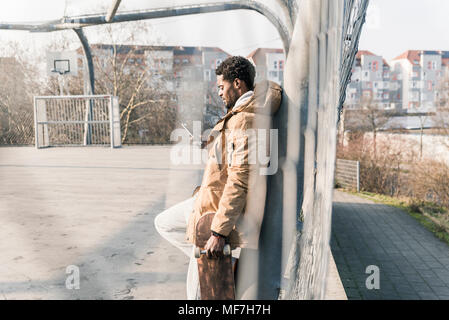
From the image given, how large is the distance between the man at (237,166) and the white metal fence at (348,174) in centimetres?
1771

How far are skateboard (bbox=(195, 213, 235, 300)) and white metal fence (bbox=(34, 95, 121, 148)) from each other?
9.42 m

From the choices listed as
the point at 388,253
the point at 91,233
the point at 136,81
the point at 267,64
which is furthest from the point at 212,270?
the point at 136,81

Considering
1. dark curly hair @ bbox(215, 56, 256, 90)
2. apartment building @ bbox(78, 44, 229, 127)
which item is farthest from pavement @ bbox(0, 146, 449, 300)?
dark curly hair @ bbox(215, 56, 256, 90)

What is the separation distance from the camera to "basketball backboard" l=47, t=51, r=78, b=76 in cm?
1058

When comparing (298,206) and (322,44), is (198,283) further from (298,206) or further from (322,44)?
(322,44)

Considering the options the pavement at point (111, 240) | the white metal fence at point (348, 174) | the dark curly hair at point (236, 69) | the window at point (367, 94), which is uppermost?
the window at point (367, 94)

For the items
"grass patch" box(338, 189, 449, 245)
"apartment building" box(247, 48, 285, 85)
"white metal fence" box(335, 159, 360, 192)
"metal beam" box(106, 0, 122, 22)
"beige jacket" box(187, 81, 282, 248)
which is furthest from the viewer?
"white metal fence" box(335, 159, 360, 192)

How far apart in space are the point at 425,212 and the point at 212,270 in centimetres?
1536

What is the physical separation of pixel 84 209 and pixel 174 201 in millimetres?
1028

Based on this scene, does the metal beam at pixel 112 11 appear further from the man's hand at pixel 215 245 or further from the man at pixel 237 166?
the man's hand at pixel 215 245

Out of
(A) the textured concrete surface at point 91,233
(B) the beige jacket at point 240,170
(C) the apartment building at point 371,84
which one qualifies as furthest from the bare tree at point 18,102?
(C) the apartment building at point 371,84

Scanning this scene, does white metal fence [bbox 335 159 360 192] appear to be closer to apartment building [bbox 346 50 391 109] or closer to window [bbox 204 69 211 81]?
window [bbox 204 69 211 81]

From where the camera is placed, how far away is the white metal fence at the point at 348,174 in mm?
19062

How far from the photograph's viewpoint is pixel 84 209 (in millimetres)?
4613
